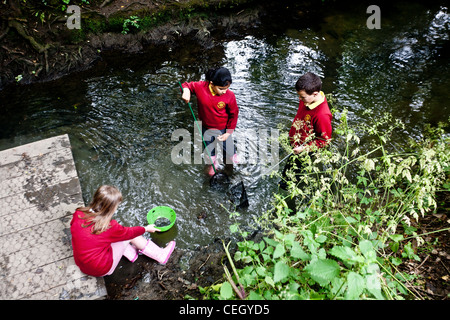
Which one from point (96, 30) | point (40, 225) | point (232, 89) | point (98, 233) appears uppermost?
point (96, 30)

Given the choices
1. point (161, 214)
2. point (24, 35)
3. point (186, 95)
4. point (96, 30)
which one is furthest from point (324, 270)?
point (24, 35)

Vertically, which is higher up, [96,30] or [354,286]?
[96,30]

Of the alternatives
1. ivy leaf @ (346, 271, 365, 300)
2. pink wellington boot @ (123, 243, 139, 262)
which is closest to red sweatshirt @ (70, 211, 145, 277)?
pink wellington boot @ (123, 243, 139, 262)

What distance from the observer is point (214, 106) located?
390 cm

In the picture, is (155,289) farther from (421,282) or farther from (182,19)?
(182,19)

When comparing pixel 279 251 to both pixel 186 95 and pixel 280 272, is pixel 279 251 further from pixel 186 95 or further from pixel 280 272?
pixel 186 95

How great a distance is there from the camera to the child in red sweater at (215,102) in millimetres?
3596

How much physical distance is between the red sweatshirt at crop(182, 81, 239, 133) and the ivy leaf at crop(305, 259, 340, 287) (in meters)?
2.52

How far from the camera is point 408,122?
5.39m

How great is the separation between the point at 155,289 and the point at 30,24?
6.79 metres

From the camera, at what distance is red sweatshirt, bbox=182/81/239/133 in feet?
12.6

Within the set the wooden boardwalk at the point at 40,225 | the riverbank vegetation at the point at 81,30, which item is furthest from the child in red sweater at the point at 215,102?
the riverbank vegetation at the point at 81,30

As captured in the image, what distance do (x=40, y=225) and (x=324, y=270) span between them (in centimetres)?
339

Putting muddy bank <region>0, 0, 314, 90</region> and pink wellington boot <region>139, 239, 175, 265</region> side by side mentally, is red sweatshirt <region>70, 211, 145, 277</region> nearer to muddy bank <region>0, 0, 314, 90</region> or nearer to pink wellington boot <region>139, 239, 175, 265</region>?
pink wellington boot <region>139, 239, 175, 265</region>
